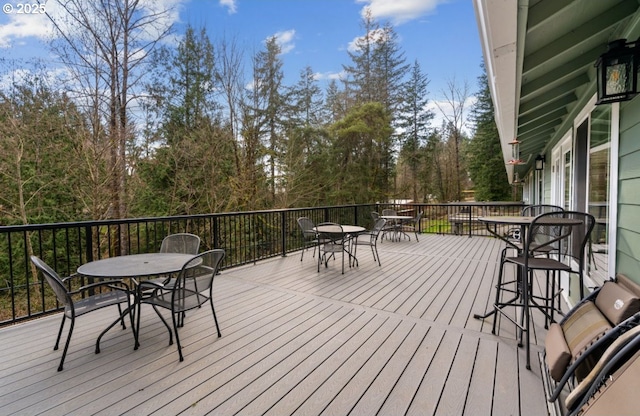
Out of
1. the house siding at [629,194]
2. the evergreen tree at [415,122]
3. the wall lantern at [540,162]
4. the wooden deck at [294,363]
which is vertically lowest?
the wooden deck at [294,363]

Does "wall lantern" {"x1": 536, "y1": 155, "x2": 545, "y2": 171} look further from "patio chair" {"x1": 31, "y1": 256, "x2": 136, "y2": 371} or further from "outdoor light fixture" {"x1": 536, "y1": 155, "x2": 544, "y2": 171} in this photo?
"patio chair" {"x1": 31, "y1": 256, "x2": 136, "y2": 371}

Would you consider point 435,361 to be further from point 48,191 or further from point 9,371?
point 48,191

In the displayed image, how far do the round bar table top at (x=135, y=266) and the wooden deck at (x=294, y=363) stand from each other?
0.64m

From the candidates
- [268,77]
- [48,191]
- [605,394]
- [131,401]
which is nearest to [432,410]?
[605,394]

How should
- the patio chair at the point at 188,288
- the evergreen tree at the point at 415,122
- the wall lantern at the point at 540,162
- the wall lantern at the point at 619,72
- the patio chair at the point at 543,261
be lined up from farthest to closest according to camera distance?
the evergreen tree at the point at 415,122
the wall lantern at the point at 540,162
the patio chair at the point at 188,288
the patio chair at the point at 543,261
the wall lantern at the point at 619,72

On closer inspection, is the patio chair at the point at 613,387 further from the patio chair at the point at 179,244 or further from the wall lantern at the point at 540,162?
the wall lantern at the point at 540,162

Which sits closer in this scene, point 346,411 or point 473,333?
point 346,411

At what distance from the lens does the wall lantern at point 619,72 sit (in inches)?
61.5

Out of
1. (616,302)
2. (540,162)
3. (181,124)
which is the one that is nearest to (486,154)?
(540,162)

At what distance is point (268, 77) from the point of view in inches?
375

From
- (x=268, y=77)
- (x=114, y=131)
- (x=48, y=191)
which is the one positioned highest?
(x=268, y=77)

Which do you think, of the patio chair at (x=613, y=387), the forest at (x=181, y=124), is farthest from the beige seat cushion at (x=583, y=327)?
the forest at (x=181, y=124)

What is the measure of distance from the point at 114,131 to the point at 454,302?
7.21 meters

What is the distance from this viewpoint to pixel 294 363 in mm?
2041
